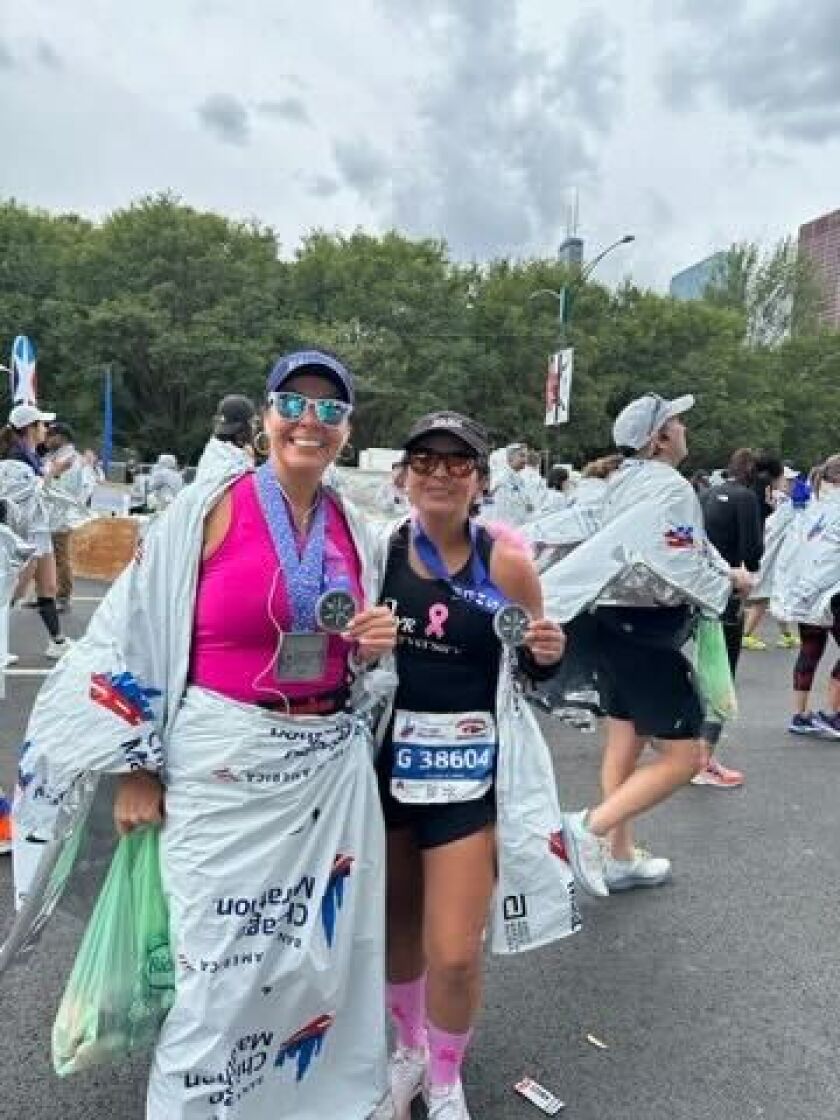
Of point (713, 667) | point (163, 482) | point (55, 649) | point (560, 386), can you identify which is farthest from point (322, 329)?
point (713, 667)

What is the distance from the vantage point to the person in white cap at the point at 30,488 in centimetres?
653

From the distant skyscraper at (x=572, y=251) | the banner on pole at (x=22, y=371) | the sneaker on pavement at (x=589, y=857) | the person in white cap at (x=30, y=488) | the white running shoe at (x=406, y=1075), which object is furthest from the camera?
the distant skyscraper at (x=572, y=251)

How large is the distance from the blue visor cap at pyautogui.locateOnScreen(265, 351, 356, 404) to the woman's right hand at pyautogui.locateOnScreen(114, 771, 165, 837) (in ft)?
2.87

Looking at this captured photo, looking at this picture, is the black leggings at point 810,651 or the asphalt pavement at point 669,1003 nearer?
the asphalt pavement at point 669,1003

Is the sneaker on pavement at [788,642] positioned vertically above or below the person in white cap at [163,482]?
below

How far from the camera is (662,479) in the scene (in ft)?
11.5

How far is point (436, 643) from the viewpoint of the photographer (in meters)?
2.19

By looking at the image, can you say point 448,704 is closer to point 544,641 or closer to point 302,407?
point 544,641

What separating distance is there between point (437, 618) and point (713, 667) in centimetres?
224

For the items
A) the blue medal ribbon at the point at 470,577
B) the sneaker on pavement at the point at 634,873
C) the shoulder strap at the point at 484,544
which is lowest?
the sneaker on pavement at the point at 634,873

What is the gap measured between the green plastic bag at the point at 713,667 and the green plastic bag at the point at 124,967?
2.72m

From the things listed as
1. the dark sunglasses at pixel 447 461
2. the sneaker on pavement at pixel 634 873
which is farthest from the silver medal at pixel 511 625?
the sneaker on pavement at pixel 634 873

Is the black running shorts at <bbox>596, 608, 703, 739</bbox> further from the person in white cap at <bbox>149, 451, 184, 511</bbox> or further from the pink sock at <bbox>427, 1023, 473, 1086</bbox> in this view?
the person in white cap at <bbox>149, 451, 184, 511</bbox>

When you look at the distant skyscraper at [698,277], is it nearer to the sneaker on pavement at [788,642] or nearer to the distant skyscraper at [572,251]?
the distant skyscraper at [572,251]
